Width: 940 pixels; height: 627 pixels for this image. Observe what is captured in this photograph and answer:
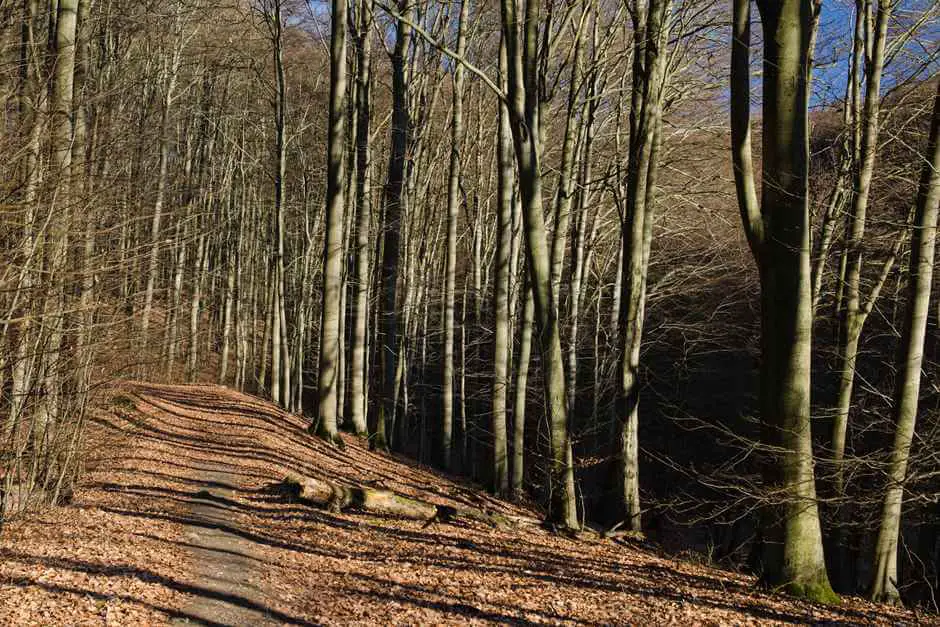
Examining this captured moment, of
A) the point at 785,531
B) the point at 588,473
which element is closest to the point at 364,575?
the point at 785,531

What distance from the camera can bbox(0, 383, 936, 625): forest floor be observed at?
5.75 meters

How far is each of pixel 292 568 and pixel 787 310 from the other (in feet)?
17.0

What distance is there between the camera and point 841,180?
12078mm

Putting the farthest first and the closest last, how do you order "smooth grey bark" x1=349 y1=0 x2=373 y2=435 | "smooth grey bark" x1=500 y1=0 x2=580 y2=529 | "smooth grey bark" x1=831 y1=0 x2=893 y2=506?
"smooth grey bark" x1=349 y1=0 x2=373 y2=435
"smooth grey bark" x1=831 y1=0 x2=893 y2=506
"smooth grey bark" x1=500 y1=0 x2=580 y2=529

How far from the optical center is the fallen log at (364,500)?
9.57 metres

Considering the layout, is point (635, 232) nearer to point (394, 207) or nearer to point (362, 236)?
point (394, 207)

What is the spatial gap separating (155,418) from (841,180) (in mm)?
12634

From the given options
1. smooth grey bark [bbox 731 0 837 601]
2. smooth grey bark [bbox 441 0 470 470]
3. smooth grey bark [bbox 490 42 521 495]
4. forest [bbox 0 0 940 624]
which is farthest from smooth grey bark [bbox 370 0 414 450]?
smooth grey bark [bbox 731 0 837 601]

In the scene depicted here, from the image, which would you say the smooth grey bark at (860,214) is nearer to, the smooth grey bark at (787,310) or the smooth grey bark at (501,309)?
the smooth grey bark at (787,310)

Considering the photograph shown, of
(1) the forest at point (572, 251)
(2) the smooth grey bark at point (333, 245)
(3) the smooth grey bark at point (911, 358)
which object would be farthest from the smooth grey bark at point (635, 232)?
(2) the smooth grey bark at point (333, 245)

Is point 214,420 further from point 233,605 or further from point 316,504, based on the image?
point 233,605

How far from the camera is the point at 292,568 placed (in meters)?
7.10

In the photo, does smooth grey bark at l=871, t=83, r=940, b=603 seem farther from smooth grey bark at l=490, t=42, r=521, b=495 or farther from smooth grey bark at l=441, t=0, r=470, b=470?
smooth grey bark at l=441, t=0, r=470, b=470

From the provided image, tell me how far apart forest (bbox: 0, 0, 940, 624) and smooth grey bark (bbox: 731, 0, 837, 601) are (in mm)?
26
